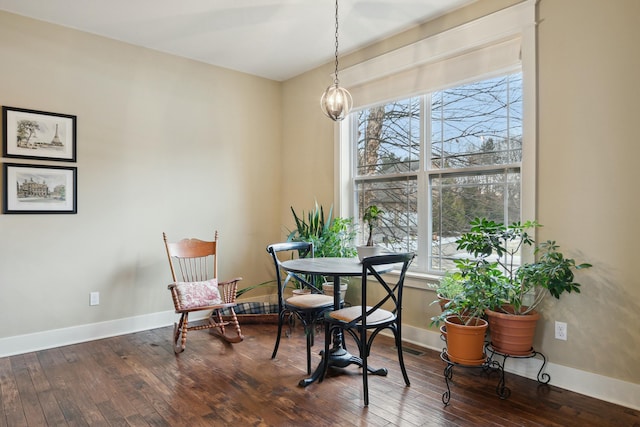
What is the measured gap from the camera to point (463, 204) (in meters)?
3.22

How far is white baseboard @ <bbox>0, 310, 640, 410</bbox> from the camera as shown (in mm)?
2379

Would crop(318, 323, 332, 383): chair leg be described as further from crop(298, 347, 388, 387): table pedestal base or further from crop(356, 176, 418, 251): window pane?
crop(356, 176, 418, 251): window pane

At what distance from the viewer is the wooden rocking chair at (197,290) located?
131 inches

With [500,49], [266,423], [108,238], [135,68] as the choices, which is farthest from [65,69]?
[500,49]

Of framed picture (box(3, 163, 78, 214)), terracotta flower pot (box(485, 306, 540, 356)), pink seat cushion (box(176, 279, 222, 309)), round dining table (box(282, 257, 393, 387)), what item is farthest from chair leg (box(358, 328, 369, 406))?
framed picture (box(3, 163, 78, 214))

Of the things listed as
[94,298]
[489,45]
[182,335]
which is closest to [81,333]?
[94,298]

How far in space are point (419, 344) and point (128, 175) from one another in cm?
299

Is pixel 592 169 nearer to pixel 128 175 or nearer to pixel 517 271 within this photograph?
pixel 517 271

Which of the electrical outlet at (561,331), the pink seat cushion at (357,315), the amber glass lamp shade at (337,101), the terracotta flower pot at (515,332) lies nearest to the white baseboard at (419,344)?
the electrical outlet at (561,331)

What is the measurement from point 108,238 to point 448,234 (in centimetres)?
297

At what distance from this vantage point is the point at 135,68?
12.5ft

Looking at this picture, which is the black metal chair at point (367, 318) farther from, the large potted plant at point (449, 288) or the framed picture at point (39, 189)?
the framed picture at point (39, 189)

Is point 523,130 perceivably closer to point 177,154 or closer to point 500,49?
point 500,49

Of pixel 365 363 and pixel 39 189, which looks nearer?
pixel 365 363
